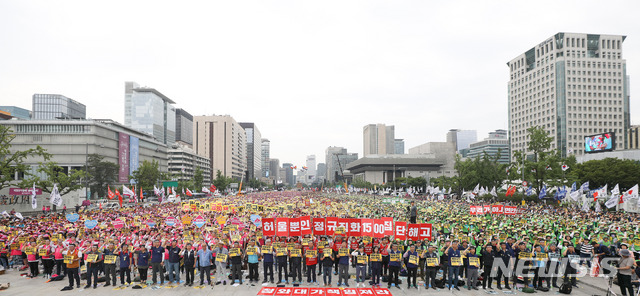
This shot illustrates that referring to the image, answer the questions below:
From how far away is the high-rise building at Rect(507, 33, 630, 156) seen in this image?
142m

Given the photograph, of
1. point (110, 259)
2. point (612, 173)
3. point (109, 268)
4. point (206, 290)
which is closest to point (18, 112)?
point (109, 268)

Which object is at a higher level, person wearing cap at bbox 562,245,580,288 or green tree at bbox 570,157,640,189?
green tree at bbox 570,157,640,189

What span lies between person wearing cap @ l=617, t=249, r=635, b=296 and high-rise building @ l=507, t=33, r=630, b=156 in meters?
147

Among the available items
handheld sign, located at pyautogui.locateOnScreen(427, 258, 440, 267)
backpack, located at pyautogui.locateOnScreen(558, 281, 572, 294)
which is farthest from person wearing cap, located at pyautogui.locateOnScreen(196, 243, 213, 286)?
backpack, located at pyautogui.locateOnScreen(558, 281, 572, 294)

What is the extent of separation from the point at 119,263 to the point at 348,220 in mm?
8552

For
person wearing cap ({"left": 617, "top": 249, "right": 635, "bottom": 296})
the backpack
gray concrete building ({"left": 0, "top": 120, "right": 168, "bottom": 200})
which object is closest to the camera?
person wearing cap ({"left": 617, "top": 249, "right": 635, "bottom": 296})

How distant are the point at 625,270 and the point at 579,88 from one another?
15783cm

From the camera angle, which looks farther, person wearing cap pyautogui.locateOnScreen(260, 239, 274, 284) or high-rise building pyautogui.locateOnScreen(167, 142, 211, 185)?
high-rise building pyautogui.locateOnScreen(167, 142, 211, 185)

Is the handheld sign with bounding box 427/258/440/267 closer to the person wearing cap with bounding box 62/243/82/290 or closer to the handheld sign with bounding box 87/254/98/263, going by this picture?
the handheld sign with bounding box 87/254/98/263

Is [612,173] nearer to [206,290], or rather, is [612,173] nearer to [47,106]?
[206,290]

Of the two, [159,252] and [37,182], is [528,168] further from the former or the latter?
[37,182]

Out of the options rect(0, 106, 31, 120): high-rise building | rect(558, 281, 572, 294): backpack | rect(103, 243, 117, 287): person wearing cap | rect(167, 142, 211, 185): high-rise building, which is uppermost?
rect(0, 106, 31, 120): high-rise building

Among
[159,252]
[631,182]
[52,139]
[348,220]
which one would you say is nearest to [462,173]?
[631,182]

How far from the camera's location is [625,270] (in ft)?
37.4
